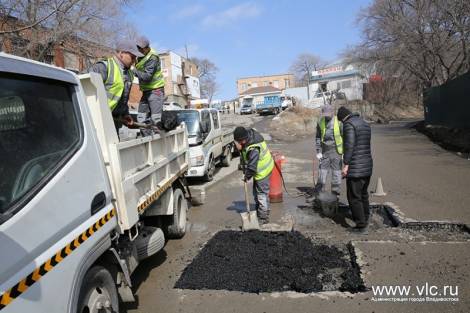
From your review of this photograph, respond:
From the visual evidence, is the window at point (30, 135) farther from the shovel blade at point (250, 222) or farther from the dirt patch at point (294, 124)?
the dirt patch at point (294, 124)

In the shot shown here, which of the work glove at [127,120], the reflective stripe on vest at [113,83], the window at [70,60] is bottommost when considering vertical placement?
the work glove at [127,120]

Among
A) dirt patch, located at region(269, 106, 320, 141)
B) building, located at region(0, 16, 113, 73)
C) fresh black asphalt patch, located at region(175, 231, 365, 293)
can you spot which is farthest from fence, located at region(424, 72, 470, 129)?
building, located at region(0, 16, 113, 73)

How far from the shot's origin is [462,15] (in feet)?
71.8

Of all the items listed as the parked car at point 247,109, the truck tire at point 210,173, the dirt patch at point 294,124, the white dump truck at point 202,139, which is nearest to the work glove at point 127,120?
the white dump truck at point 202,139

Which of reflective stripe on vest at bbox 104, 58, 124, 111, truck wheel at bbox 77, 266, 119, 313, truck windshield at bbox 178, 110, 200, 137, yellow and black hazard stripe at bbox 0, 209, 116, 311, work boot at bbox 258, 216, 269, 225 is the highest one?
reflective stripe on vest at bbox 104, 58, 124, 111

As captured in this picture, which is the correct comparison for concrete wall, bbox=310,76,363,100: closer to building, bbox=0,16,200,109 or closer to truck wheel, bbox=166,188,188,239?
building, bbox=0,16,200,109

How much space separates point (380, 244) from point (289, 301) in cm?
182

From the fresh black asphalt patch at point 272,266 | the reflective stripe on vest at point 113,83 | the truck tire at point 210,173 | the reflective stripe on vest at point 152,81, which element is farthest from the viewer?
the truck tire at point 210,173

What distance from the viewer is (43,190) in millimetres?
2225

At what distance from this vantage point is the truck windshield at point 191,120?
10.1m

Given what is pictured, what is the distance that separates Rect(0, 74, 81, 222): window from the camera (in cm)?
209

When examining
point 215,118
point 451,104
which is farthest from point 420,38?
point 215,118

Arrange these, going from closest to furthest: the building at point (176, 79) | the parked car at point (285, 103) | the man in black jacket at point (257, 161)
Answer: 1. the man in black jacket at point (257, 161)
2. the parked car at point (285, 103)
3. the building at point (176, 79)

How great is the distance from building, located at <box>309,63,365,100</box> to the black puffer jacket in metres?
46.6
